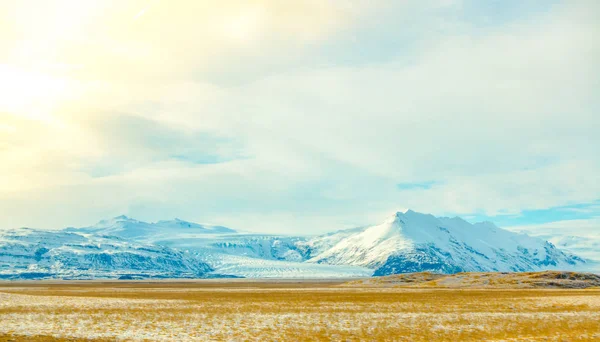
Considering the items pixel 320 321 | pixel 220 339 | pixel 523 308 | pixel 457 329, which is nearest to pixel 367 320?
pixel 320 321

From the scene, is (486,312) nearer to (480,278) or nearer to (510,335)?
(510,335)

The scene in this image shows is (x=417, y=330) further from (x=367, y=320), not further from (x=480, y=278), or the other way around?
(x=480, y=278)

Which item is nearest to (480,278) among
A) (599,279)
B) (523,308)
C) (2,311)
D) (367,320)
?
(599,279)

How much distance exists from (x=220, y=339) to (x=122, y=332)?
6743 mm

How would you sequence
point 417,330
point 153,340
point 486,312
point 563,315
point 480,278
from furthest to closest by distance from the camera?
1. point 480,278
2. point 486,312
3. point 563,315
4. point 417,330
5. point 153,340

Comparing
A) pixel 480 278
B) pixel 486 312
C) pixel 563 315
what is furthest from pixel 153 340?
pixel 480 278

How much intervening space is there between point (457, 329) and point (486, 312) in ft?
43.9

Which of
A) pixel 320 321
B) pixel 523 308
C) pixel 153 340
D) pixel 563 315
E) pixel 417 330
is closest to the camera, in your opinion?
pixel 153 340

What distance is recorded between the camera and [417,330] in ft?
113

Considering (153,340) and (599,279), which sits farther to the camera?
(599,279)

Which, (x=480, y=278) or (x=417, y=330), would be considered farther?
(x=480, y=278)

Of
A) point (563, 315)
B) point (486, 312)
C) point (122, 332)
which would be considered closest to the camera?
point (122, 332)

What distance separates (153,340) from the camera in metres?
29.1

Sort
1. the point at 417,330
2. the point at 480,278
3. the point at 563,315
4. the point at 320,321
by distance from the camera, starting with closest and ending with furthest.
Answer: the point at 417,330 < the point at 320,321 < the point at 563,315 < the point at 480,278
